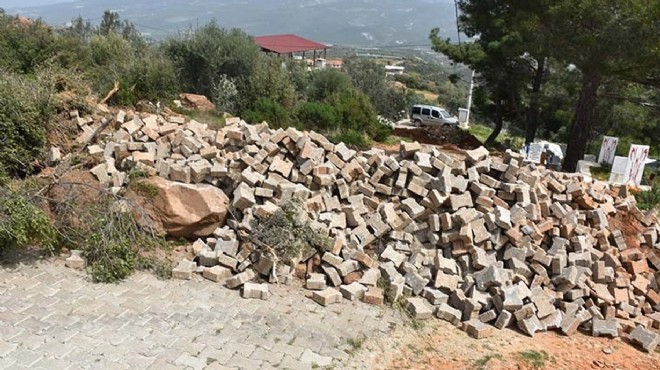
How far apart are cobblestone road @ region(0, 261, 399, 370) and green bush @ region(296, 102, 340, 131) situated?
7.55m

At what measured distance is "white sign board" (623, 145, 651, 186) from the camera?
1168cm

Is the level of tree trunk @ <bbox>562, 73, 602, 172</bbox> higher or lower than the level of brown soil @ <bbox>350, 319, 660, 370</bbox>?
higher

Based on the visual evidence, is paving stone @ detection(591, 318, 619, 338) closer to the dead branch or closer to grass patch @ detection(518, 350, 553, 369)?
grass patch @ detection(518, 350, 553, 369)

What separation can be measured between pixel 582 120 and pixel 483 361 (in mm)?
9588

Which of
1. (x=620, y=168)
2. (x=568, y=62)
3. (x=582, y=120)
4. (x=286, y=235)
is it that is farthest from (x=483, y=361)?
(x=582, y=120)

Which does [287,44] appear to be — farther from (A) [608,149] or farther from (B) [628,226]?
(B) [628,226]

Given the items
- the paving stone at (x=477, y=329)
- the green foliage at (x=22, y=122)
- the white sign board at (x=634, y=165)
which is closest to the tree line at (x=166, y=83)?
the green foliage at (x=22, y=122)

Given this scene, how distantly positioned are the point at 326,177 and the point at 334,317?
2.13 m

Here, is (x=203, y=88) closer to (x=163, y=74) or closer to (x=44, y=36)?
(x=163, y=74)

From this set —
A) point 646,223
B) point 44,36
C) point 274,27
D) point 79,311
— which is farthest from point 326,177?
point 274,27

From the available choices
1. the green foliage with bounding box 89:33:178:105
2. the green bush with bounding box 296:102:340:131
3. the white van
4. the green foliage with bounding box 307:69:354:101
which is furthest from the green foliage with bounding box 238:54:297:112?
the white van

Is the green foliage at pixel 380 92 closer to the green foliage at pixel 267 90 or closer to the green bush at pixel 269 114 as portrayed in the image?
the green foliage at pixel 267 90

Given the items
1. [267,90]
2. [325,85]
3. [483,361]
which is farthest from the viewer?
[325,85]

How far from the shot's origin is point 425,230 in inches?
271
